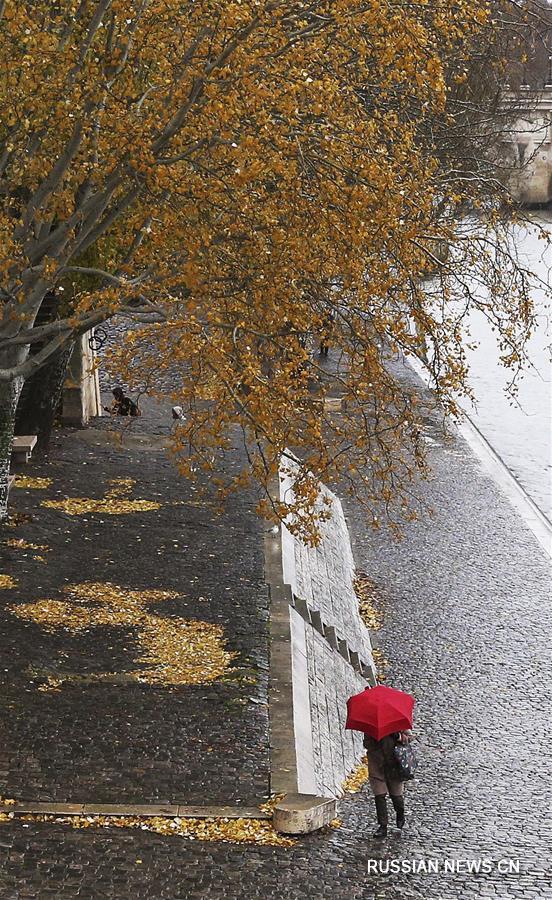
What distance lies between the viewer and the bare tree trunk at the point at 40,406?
21.9m

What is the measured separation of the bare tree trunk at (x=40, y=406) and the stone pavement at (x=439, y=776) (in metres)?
5.17

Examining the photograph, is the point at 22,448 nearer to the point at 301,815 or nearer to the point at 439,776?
the point at 439,776

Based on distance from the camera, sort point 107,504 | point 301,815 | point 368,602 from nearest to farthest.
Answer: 1. point 301,815
2. point 107,504
3. point 368,602

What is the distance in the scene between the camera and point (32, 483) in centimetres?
2020

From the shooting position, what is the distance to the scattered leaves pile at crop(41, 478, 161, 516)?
62.5ft

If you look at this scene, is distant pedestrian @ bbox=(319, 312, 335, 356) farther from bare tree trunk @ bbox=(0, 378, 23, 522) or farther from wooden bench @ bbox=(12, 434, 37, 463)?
wooden bench @ bbox=(12, 434, 37, 463)

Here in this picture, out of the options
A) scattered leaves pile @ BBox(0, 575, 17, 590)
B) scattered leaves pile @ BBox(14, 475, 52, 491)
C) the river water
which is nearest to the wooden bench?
scattered leaves pile @ BBox(14, 475, 52, 491)

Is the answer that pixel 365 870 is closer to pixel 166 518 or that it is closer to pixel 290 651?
pixel 290 651

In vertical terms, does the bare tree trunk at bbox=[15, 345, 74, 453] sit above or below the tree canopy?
below

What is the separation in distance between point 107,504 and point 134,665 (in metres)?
6.14

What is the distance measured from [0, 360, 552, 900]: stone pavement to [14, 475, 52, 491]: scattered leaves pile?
4.89 m

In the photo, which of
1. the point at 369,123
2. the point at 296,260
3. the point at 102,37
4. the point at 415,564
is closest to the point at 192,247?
the point at 296,260

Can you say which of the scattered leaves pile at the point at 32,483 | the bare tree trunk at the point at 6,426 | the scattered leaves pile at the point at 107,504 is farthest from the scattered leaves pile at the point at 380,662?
the scattered leaves pile at the point at 32,483

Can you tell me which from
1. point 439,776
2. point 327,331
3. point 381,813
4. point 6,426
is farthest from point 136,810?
point 6,426
